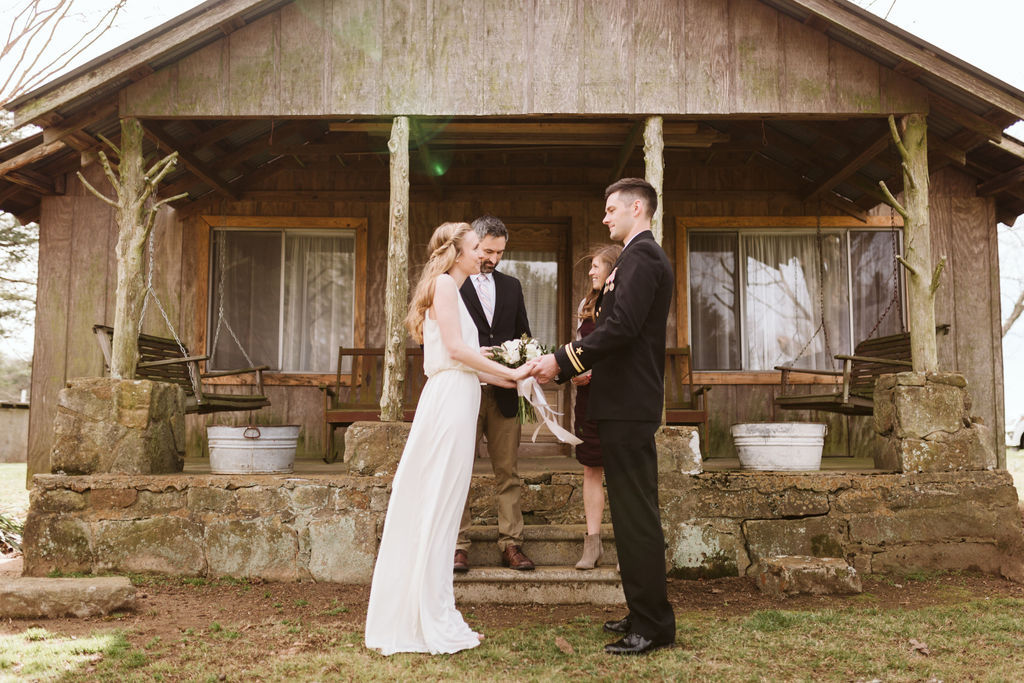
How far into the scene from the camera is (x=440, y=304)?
155 inches

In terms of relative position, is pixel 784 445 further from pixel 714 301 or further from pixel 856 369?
pixel 714 301

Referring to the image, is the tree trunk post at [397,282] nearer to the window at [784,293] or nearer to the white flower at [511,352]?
the white flower at [511,352]

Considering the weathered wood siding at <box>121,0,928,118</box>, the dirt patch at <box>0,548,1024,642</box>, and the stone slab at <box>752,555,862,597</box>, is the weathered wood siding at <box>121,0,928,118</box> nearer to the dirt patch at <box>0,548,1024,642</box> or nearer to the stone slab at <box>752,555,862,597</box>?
the stone slab at <box>752,555,862,597</box>

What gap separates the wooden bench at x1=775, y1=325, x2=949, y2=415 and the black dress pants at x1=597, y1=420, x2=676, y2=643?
138 inches

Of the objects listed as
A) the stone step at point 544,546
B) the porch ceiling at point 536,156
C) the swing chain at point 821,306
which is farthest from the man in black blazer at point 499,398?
the swing chain at point 821,306

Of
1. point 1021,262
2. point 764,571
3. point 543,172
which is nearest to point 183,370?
point 543,172

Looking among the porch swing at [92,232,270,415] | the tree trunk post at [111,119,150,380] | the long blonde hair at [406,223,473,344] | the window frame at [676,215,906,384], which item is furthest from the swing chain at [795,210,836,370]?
the tree trunk post at [111,119,150,380]

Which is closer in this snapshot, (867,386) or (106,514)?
(106,514)

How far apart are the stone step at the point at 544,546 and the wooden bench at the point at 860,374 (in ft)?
9.34

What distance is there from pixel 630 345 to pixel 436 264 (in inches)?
41.0

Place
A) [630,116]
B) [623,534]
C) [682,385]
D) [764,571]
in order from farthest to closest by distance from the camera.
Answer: [682,385]
[630,116]
[764,571]
[623,534]

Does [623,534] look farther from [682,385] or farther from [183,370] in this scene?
[183,370]

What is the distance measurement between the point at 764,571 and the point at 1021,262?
86.4ft

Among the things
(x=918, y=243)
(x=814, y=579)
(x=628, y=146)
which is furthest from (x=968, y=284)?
(x=814, y=579)
